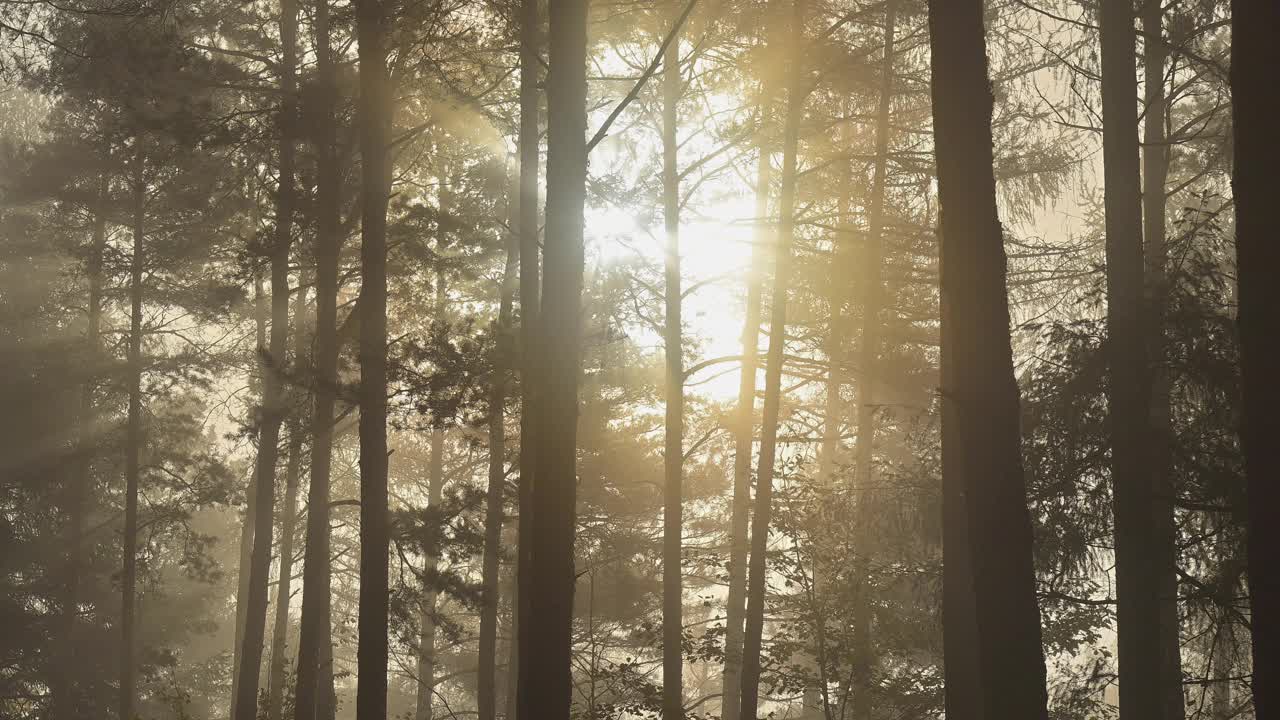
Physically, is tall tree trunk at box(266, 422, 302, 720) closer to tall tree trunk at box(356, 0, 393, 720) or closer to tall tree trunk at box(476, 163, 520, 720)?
tall tree trunk at box(476, 163, 520, 720)

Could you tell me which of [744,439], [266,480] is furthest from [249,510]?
[744,439]

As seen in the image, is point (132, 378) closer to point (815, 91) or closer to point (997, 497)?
point (815, 91)

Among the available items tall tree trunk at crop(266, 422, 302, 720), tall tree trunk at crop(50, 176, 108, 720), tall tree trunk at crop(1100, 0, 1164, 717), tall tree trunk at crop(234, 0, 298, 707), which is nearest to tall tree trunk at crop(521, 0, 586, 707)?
tall tree trunk at crop(1100, 0, 1164, 717)

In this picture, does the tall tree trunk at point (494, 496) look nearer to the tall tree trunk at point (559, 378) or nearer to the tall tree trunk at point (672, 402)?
the tall tree trunk at point (672, 402)

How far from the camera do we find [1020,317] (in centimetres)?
1463

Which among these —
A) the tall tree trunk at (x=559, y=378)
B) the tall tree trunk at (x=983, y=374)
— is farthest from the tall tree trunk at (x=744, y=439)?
the tall tree trunk at (x=983, y=374)

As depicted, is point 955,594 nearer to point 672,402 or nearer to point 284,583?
point 672,402

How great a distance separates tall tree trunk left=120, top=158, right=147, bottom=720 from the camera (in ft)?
57.1

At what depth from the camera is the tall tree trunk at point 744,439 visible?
50.8ft

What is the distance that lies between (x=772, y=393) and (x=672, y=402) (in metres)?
1.53

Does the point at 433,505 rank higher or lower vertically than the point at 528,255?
lower

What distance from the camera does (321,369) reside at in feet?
38.5

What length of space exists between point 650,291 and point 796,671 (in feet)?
20.9

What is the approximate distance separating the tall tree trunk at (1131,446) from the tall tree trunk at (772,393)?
4493mm
